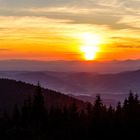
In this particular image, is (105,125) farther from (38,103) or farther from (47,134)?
(38,103)

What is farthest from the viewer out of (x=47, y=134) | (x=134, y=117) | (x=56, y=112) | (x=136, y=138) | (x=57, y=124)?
(x=56, y=112)

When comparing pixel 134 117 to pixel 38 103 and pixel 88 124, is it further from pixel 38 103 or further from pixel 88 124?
pixel 38 103

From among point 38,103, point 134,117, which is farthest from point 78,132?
point 38,103

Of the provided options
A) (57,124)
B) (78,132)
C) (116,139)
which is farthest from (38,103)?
(116,139)

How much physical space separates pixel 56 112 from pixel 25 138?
12583 mm

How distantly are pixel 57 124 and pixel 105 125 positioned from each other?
11387 mm

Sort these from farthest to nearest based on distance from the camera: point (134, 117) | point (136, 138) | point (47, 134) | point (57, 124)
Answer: point (57, 124), point (47, 134), point (134, 117), point (136, 138)

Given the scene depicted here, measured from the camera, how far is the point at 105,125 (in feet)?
193

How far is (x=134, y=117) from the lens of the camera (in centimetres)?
5856

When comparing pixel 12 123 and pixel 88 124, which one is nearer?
pixel 88 124

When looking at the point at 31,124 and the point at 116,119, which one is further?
the point at 31,124

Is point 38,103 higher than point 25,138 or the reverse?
higher

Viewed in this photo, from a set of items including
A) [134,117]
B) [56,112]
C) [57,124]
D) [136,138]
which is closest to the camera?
[136,138]

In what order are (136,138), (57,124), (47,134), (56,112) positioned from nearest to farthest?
(136,138) → (47,134) → (57,124) → (56,112)
